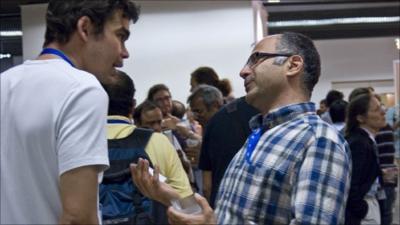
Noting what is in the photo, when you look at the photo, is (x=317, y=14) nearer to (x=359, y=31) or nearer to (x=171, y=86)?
(x=359, y=31)

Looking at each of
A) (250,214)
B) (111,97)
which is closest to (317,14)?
(111,97)

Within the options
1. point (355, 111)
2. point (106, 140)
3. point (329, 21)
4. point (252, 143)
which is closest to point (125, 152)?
point (252, 143)

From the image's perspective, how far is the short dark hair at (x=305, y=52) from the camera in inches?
64.8

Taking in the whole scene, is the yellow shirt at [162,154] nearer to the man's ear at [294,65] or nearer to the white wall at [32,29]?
the man's ear at [294,65]

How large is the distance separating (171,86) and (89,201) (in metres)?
5.80

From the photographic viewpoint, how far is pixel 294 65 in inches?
64.1

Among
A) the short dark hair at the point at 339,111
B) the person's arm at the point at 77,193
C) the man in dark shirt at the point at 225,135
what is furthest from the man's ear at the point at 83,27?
the short dark hair at the point at 339,111

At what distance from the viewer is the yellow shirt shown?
7.65ft

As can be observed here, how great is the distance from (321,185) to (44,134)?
25.6 inches

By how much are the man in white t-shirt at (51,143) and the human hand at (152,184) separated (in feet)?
0.94

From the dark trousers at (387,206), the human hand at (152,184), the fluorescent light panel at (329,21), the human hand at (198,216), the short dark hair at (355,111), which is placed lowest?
the dark trousers at (387,206)

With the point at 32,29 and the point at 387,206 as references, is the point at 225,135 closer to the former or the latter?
the point at 387,206

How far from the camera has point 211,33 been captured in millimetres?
6992

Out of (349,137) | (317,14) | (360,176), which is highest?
(317,14)
